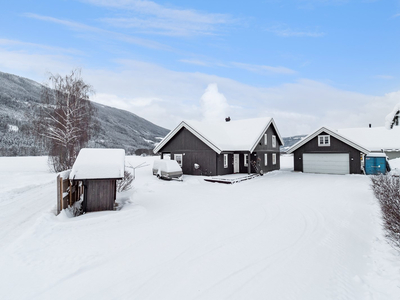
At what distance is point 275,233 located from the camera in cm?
647

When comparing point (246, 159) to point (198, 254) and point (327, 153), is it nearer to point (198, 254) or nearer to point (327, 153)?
point (327, 153)

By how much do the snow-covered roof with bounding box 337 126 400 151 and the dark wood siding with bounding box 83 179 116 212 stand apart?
25970 mm

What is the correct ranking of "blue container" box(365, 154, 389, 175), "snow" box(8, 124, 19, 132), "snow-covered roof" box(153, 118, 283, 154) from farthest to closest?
"snow" box(8, 124, 19, 132)
"blue container" box(365, 154, 389, 175)
"snow-covered roof" box(153, 118, 283, 154)

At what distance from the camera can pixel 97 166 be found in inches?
326

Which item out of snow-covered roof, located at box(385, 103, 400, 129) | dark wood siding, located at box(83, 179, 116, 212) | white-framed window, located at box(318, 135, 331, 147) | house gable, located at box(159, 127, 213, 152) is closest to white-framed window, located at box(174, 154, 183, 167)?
house gable, located at box(159, 127, 213, 152)

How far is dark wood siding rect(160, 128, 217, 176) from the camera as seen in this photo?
1923 centimetres

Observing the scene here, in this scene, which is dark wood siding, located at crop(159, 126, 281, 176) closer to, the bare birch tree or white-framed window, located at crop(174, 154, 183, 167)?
white-framed window, located at crop(174, 154, 183, 167)

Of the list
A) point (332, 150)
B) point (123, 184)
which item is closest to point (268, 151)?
point (332, 150)

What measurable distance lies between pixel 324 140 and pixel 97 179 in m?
21.7

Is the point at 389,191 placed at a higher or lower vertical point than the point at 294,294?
higher

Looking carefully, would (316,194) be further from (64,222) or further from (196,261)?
(64,222)

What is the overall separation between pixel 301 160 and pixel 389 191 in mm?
16327

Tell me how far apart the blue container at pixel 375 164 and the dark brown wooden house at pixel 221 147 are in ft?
28.8

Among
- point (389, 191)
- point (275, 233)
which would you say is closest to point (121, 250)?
point (275, 233)
